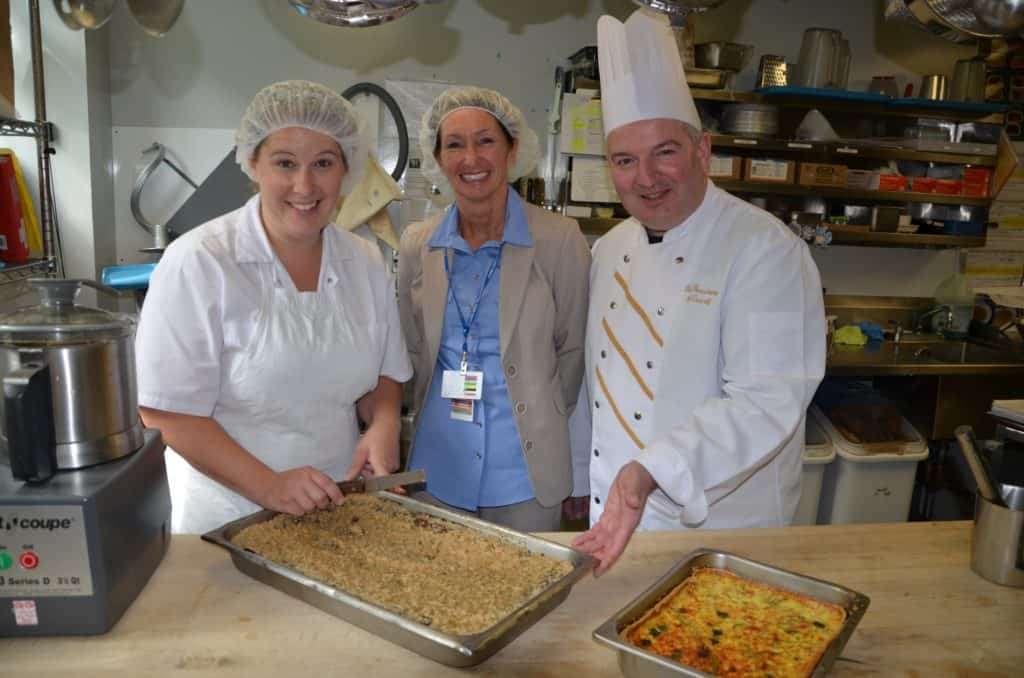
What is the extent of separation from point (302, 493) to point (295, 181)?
73cm

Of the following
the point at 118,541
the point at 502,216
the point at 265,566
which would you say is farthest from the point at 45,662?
the point at 502,216

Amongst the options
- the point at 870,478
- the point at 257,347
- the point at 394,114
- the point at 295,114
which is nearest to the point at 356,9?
the point at 295,114

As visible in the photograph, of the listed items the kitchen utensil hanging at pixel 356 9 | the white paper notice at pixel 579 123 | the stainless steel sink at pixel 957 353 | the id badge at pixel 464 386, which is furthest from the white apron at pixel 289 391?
the stainless steel sink at pixel 957 353

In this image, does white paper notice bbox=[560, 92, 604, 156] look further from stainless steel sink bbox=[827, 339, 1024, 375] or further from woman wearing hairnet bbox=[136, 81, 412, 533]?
woman wearing hairnet bbox=[136, 81, 412, 533]

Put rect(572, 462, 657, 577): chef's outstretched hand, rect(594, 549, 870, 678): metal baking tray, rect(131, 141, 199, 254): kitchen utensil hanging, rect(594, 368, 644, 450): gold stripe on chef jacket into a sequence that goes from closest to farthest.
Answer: rect(594, 549, 870, 678): metal baking tray → rect(572, 462, 657, 577): chef's outstretched hand → rect(594, 368, 644, 450): gold stripe on chef jacket → rect(131, 141, 199, 254): kitchen utensil hanging

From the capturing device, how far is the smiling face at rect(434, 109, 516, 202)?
205 cm

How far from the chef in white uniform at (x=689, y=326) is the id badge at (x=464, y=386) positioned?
0.32 m

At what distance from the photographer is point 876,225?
3750 millimetres

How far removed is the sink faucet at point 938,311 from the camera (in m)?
4.01

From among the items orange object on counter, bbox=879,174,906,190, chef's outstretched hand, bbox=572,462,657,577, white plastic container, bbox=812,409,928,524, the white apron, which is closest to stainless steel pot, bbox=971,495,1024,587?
chef's outstretched hand, bbox=572,462,657,577

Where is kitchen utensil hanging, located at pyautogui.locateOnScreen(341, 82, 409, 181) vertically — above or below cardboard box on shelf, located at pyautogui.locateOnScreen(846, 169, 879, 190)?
above

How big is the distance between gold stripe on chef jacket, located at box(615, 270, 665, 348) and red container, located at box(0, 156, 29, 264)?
205 centimetres

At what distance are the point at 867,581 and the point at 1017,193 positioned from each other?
12.2ft

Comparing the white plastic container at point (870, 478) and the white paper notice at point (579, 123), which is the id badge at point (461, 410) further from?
the white plastic container at point (870, 478)
